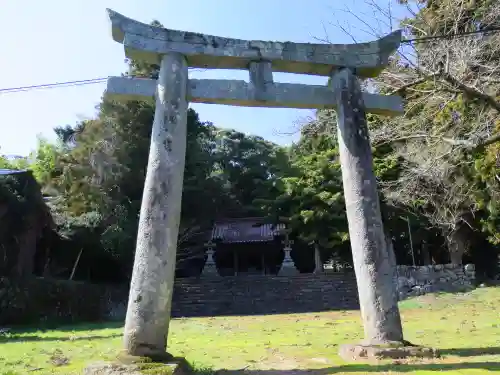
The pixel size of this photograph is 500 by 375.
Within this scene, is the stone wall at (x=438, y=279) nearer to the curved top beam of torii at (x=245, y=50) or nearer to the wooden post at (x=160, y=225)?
the curved top beam of torii at (x=245, y=50)

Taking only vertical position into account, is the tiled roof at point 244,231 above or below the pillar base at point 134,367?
above

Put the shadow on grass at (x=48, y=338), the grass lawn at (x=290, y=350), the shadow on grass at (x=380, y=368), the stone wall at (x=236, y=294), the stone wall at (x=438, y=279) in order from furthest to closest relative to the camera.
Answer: the stone wall at (x=438, y=279) → the stone wall at (x=236, y=294) → the shadow on grass at (x=48, y=338) → the grass lawn at (x=290, y=350) → the shadow on grass at (x=380, y=368)

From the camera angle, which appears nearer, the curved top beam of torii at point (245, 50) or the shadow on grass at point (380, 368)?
the shadow on grass at point (380, 368)

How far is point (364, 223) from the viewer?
6738 millimetres

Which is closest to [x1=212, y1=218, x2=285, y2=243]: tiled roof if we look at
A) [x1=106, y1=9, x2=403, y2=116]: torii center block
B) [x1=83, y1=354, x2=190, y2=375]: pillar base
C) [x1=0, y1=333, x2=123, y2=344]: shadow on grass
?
[x1=0, y1=333, x2=123, y2=344]: shadow on grass

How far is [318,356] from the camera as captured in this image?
6938mm

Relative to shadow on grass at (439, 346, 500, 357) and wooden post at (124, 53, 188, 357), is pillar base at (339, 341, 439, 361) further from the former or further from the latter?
wooden post at (124, 53, 188, 357)

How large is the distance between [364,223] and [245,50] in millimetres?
3215

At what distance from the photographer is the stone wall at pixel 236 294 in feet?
58.2

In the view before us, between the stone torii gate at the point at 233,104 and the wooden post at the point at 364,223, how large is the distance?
0.05 ft

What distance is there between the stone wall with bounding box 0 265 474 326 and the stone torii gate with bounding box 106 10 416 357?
13241 millimetres

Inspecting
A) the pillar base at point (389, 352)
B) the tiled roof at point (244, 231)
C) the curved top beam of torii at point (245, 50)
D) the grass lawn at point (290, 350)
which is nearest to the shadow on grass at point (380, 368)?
the grass lawn at point (290, 350)

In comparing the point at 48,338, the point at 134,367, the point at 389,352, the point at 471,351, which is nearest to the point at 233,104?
the point at 134,367

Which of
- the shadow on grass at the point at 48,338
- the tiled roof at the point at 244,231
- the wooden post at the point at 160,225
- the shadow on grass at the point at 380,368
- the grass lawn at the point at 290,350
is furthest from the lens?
the tiled roof at the point at 244,231
